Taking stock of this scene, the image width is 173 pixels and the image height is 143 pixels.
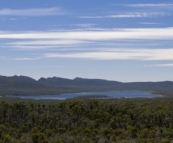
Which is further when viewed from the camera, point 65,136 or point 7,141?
point 65,136

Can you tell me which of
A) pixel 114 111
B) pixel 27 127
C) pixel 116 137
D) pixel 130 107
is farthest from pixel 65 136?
pixel 130 107

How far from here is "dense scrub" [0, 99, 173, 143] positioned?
39.4m

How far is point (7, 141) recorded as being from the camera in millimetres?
36156

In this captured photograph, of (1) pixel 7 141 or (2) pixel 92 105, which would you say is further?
(2) pixel 92 105

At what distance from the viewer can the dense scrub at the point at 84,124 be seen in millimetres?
39438

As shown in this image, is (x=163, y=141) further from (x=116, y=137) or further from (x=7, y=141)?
(x=7, y=141)

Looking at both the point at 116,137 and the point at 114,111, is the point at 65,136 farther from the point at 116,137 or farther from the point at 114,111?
the point at 114,111

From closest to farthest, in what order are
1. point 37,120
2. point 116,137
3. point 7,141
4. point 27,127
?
point 7,141
point 116,137
point 27,127
point 37,120

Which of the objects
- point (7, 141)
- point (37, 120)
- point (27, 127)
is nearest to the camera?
point (7, 141)

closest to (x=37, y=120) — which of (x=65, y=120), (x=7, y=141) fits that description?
(x=65, y=120)

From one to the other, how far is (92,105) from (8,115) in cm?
1155

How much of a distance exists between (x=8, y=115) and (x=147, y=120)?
647 inches

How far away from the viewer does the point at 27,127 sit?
47.1 meters

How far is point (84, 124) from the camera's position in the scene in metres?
49.1
